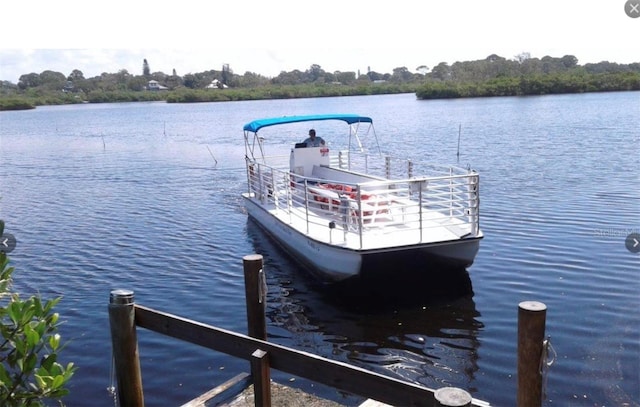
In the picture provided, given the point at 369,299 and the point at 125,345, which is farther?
the point at 369,299

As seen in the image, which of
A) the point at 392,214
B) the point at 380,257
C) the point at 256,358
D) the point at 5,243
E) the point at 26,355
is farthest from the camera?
the point at 392,214

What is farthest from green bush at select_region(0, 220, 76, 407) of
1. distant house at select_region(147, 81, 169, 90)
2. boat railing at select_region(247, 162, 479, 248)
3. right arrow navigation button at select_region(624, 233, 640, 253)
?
distant house at select_region(147, 81, 169, 90)

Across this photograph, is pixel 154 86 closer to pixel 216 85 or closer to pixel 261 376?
pixel 216 85

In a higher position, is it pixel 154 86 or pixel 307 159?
pixel 154 86

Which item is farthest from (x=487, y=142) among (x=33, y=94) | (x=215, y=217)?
(x=33, y=94)

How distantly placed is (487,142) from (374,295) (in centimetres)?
2414

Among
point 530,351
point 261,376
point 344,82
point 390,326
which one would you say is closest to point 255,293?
point 261,376

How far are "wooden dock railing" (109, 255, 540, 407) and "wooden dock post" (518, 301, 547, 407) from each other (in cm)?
96

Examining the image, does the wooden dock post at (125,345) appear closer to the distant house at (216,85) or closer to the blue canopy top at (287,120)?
the blue canopy top at (287,120)

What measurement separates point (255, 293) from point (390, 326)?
135 inches

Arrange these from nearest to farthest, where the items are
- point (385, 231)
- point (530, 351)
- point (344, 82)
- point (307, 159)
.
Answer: point (530, 351), point (385, 231), point (307, 159), point (344, 82)

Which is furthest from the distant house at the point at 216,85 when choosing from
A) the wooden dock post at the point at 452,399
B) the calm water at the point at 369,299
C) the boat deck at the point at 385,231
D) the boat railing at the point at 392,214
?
the wooden dock post at the point at 452,399

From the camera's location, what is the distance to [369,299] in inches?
422

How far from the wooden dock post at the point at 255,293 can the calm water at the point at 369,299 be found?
4.04 ft
